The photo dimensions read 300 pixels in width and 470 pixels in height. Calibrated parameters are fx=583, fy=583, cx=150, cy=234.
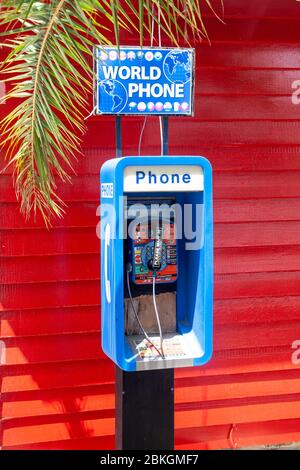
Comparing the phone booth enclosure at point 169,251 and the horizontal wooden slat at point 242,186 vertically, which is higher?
the horizontal wooden slat at point 242,186

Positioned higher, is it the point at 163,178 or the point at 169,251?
the point at 163,178

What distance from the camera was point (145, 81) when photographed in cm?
285

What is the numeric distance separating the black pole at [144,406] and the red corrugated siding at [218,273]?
42.6 inches

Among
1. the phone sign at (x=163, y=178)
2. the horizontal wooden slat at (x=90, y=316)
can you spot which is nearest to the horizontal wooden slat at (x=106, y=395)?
the horizontal wooden slat at (x=90, y=316)

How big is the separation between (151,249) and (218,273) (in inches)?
51.3

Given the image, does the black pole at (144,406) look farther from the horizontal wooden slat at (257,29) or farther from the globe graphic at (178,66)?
A: the horizontal wooden slat at (257,29)

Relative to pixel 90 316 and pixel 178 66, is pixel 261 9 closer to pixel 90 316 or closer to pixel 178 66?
pixel 178 66

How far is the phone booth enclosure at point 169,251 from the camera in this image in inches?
106

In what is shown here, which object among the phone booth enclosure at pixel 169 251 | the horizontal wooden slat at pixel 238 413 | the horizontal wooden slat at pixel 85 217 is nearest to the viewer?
the phone booth enclosure at pixel 169 251

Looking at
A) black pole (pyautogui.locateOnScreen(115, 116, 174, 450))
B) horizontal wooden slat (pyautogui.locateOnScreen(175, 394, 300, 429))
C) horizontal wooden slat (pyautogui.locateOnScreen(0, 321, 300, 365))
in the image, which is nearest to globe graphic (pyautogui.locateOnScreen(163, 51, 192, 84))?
black pole (pyautogui.locateOnScreen(115, 116, 174, 450))

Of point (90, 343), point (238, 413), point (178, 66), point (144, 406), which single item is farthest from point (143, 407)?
point (178, 66)

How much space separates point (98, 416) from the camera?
4102 millimetres
